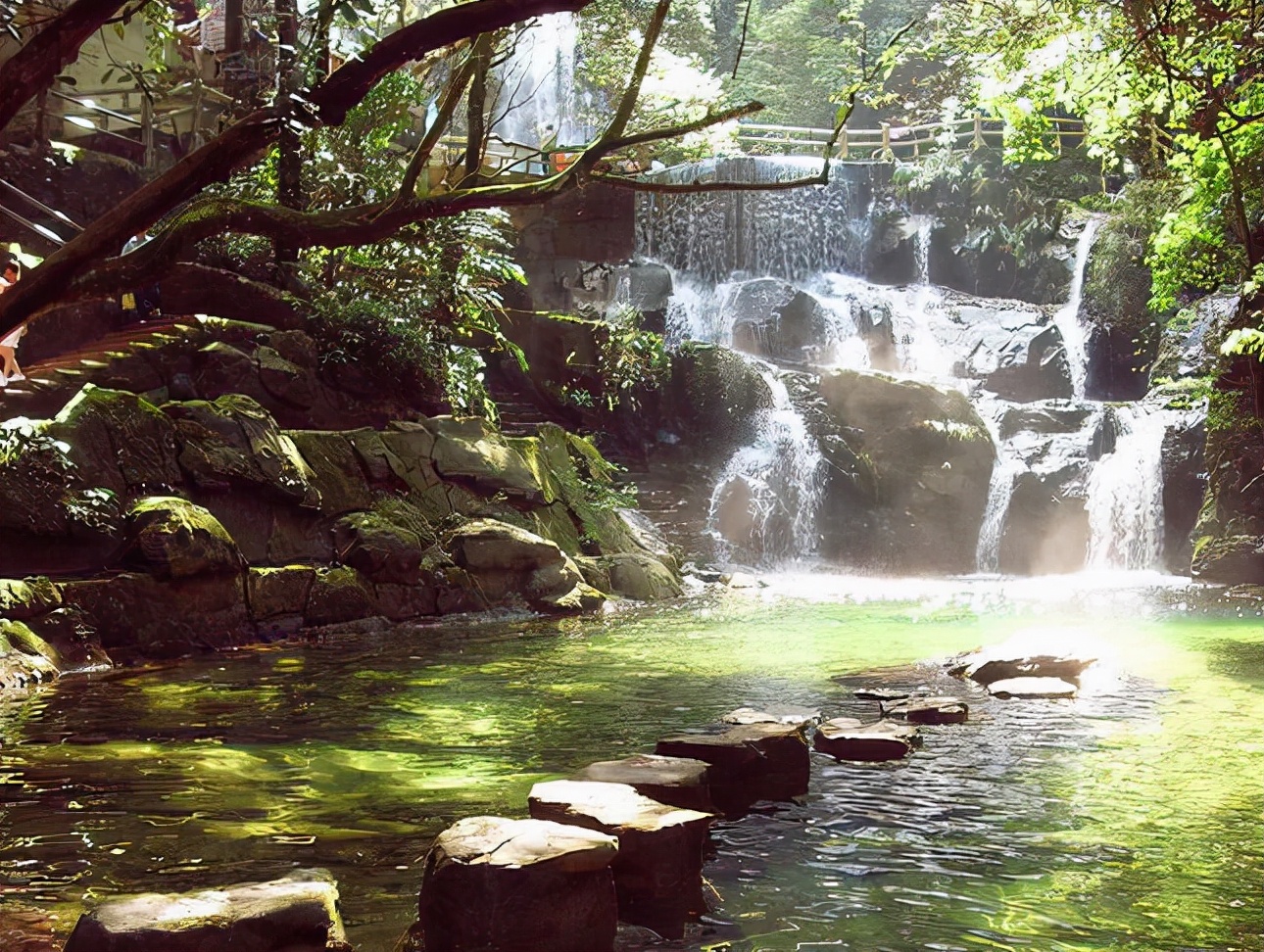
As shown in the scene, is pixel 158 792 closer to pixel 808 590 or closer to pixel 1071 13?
pixel 1071 13

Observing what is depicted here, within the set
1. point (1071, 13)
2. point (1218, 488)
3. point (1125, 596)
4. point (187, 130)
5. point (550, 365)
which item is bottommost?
point (1125, 596)

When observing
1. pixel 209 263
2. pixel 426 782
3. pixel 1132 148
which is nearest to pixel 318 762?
pixel 426 782

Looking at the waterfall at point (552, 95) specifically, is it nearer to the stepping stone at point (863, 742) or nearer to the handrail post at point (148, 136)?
the handrail post at point (148, 136)

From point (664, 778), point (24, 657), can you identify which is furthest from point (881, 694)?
point (24, 657)

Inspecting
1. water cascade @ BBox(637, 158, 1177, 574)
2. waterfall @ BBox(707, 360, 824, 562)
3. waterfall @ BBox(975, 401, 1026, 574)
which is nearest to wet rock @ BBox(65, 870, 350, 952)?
waterfall @ BBox(707, 360, 824, 562)

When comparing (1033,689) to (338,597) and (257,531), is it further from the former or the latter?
(257,531)

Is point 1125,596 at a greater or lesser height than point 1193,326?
lesser

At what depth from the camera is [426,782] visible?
613cm

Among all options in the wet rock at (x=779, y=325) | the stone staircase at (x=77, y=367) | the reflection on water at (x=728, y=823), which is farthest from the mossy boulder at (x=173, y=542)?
the wet rock at (x=779, y=325)

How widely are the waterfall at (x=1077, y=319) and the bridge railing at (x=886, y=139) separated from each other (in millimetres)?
3940

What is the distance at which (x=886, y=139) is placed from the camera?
36094 millimetres

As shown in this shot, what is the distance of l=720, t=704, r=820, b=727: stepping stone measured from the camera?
22.3 feet

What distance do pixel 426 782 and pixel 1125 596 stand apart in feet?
45.1

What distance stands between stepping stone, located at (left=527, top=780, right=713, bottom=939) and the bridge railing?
97.1 feet
